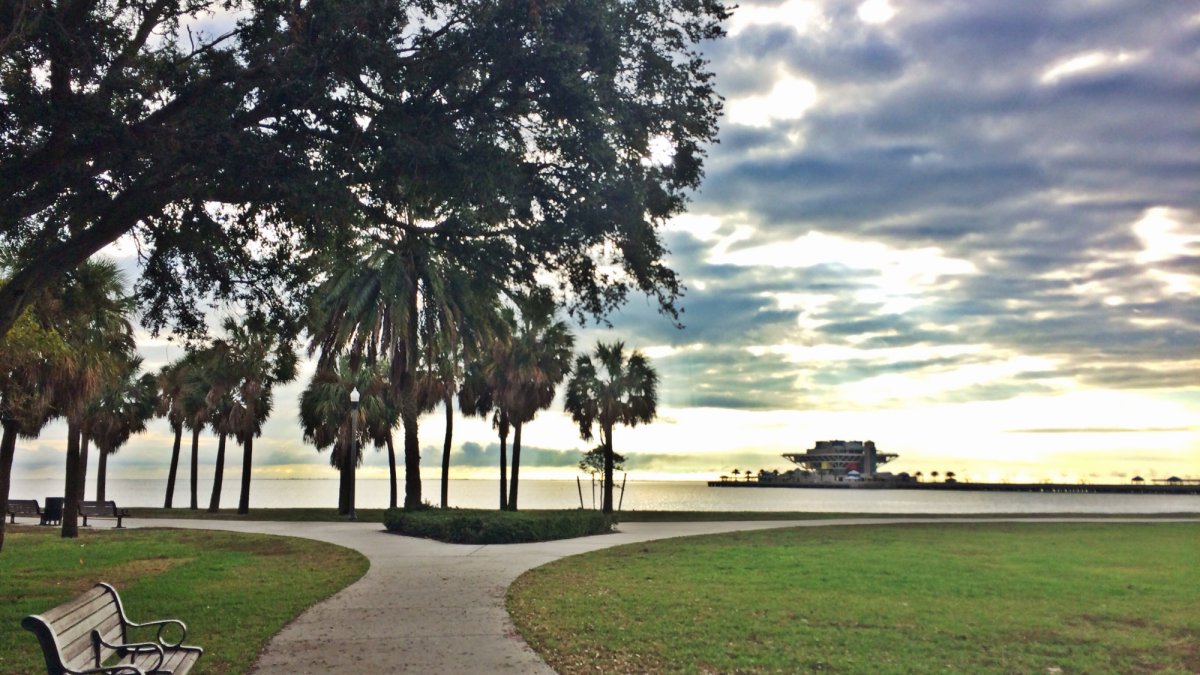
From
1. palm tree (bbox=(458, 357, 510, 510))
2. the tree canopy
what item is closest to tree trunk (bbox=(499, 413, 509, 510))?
palm tree (bbox=(458, 357, 510, 510))

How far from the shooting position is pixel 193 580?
17.3 metres

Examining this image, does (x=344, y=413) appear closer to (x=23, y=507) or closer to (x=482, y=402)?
(x=482, y=402)

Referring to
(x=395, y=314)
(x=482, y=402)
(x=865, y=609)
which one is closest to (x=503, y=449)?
(x=482, y=402)

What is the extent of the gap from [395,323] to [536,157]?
786 inches

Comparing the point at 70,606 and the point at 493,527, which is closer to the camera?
the point at 70,606

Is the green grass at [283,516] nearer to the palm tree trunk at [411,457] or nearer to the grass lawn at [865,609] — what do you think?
the palm tree trunk at [411,457]

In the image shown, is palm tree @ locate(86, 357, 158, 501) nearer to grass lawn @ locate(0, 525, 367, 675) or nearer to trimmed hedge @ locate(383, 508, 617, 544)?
grass lawn @ locate(0, 525, 367, 675)

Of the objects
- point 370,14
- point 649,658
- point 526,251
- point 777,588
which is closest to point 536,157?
point 526,251

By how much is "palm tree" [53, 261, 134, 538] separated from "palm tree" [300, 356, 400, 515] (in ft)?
47.8

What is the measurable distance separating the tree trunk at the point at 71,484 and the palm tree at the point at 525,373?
19.5m

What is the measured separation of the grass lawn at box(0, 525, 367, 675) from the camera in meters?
11.2

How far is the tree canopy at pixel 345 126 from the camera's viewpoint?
1086 centimetres

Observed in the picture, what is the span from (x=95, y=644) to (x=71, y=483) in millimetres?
23499

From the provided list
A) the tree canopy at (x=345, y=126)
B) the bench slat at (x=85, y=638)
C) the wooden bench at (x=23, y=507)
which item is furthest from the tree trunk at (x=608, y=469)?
→ the bench slat at (x=85, y=638)
